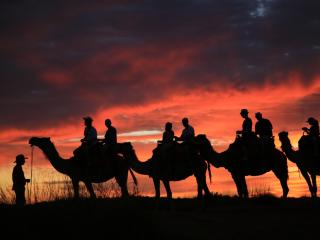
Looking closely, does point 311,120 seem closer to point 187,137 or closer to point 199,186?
point 187,137

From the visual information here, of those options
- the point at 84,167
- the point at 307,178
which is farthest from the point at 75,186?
the point at 307,178

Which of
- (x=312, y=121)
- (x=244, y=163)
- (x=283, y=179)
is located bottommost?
(x=283, y=179)

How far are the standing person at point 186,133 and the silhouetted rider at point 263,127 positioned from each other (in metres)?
4.36

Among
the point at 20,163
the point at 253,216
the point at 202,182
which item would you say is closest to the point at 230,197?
the point at 202,182

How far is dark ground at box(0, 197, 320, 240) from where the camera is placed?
14383mm

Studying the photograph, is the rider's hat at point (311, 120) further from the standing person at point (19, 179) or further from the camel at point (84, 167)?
the standing person at point (19, 179)

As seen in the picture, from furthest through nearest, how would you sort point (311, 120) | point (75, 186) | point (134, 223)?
point (311, 120) < point (75, 186) < point (134, 223)

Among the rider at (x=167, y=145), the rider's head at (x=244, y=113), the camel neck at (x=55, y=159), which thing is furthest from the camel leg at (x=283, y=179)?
the camel neck at (x=55, y=159)

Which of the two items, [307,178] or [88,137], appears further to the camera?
[307,178]

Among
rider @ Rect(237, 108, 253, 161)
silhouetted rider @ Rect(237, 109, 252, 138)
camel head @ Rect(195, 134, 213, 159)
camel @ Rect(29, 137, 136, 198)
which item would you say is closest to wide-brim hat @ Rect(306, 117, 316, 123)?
rider @ Rect(237, 108, 253, 161)

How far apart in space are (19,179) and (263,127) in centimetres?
1052

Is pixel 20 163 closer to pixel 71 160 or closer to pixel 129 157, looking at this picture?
pixel 71 160

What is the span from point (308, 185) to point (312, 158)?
1305 mm

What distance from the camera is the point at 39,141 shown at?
25.2m
